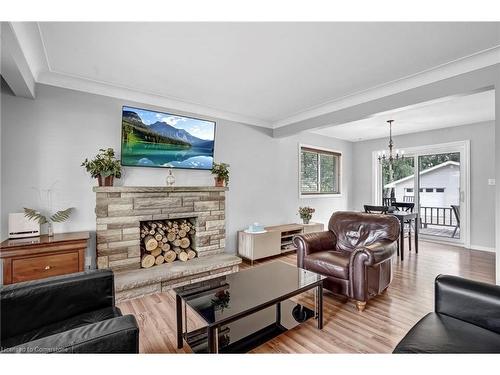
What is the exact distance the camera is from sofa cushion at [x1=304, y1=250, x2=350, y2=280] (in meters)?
2.41

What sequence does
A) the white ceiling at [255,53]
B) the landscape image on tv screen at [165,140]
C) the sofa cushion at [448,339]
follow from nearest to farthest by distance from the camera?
the sofa cushion at [448,339] → the white ceiling at [255,53] → the landscape image on tv screen at [165,140]

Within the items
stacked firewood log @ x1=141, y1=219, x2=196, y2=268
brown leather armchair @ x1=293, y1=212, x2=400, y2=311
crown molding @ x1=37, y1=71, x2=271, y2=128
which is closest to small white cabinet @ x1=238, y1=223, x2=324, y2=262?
stacked firewood log @ x1=141, y1=219, x2=196, y2=268

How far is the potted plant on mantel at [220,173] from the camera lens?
3.63 m

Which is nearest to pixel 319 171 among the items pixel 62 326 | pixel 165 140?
pixel 165 140

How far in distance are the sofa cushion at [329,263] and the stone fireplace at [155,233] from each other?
45.8 inches

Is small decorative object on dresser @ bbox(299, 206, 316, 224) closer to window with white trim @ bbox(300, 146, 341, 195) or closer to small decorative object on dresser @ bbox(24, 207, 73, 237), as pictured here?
window with white trim @ bbox(300, 146, 341, 195)

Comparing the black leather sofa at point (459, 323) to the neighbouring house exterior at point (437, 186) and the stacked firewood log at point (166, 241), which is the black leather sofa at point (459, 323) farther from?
the neighbouring house exterior at point (437, 186)

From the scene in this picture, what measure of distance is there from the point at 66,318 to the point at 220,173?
247cm

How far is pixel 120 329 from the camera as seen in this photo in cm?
105

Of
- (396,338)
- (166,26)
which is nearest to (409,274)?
(396,338)

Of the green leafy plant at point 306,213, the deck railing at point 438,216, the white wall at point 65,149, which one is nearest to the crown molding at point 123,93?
the white wall at point 65,149

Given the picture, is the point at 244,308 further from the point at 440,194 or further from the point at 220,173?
the point at 440,194
